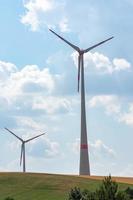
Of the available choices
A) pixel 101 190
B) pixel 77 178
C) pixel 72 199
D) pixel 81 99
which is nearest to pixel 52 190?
pixel 77 178

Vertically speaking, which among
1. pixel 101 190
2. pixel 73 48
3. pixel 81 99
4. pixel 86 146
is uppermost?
pixel 73 48

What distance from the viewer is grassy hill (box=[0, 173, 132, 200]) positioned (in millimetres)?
148250

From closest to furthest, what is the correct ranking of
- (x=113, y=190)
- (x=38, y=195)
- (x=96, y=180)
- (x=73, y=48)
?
(x=113, y=190), (x=38, y=195), (x=96, y=180), (x=73, y=48)

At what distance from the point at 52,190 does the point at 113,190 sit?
7043cm

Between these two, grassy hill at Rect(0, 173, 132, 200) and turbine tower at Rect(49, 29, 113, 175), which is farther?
turbine tower at Rect(49, 29, 113, 175)

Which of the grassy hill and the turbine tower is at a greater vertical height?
the turbine tower

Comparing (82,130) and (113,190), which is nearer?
(113,190)

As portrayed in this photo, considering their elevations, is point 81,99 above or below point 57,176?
above

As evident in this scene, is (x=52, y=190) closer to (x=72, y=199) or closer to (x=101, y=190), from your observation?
(x=72, y=199)

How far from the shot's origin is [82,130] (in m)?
172

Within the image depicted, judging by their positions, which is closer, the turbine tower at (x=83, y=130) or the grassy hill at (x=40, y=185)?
the grassy hill at (x=40, y=185)

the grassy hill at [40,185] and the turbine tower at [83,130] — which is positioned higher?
the turbine tower at [83,130]

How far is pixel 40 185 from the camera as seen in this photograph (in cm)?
16188

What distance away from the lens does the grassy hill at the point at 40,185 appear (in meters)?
148
